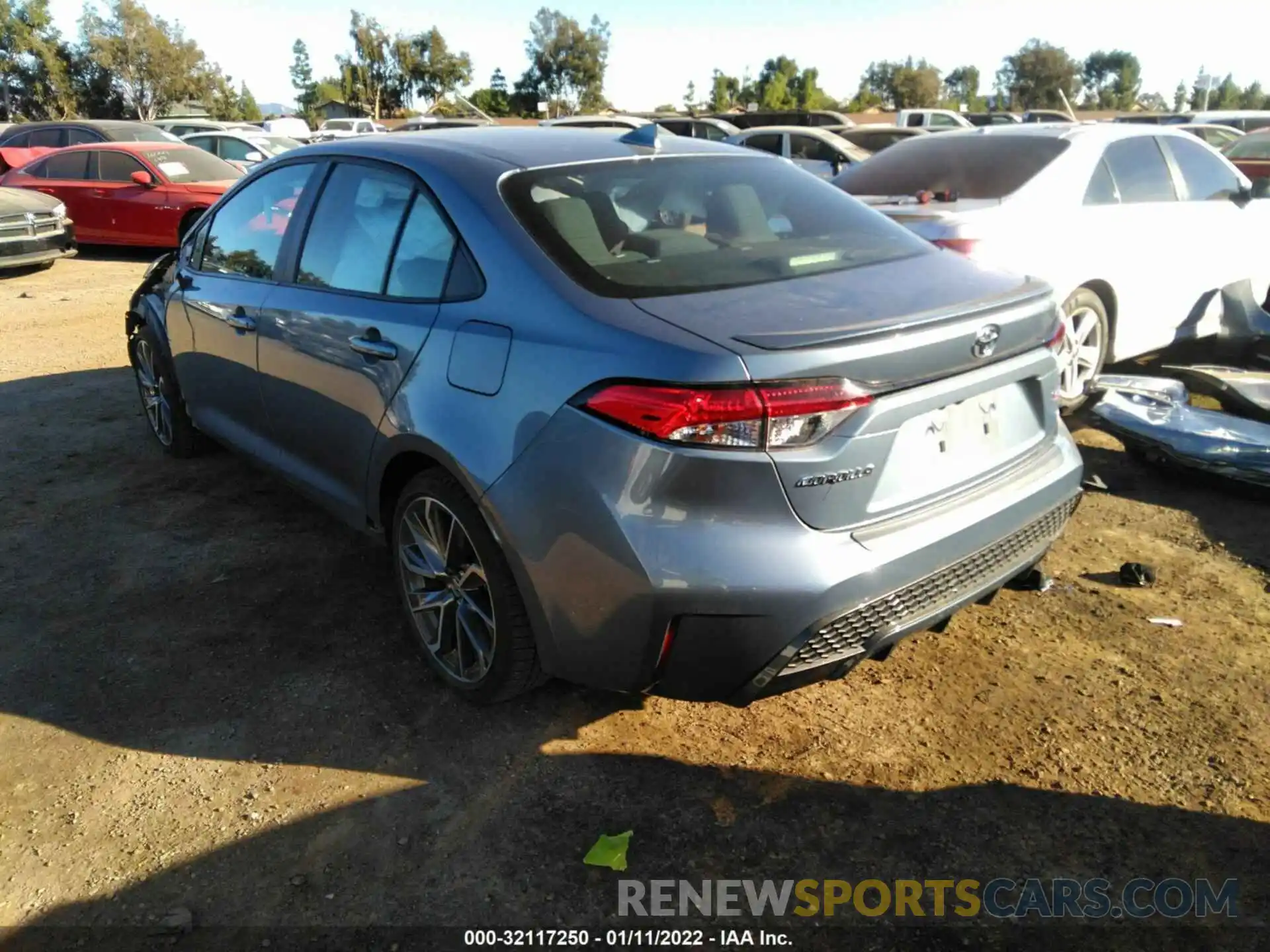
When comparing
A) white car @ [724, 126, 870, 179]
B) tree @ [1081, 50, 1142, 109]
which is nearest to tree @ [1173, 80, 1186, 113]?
tree @ [1081, 50, 1142, 109]

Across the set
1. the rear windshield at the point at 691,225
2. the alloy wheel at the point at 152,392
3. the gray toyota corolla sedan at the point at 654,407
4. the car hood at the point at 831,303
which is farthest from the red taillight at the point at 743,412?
the alloy wheel at the point at 152,392

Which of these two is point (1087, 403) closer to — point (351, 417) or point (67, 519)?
point (351, 417)

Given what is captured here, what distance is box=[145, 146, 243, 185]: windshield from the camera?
507 inches

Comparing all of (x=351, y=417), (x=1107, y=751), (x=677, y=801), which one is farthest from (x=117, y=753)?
(x=1107, y=751)

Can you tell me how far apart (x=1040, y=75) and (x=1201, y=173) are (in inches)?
3223

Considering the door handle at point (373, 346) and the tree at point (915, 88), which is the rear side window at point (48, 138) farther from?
the tree at point (915, 88)

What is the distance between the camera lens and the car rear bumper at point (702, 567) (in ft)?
7.68

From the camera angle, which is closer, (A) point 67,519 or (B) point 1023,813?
(B) point 1023,813

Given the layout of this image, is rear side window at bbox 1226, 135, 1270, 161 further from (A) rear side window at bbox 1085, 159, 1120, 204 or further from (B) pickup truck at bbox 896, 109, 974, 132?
(B) pickup truck at bbox 896, 109, 974, 132

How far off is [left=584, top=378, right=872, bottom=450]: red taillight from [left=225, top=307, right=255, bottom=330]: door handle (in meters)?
2.27

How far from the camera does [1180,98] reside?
80.9m

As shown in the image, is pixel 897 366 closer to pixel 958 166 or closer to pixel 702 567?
pixel 702 567

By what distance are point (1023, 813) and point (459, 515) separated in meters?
1.71

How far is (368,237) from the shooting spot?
11.2ft
